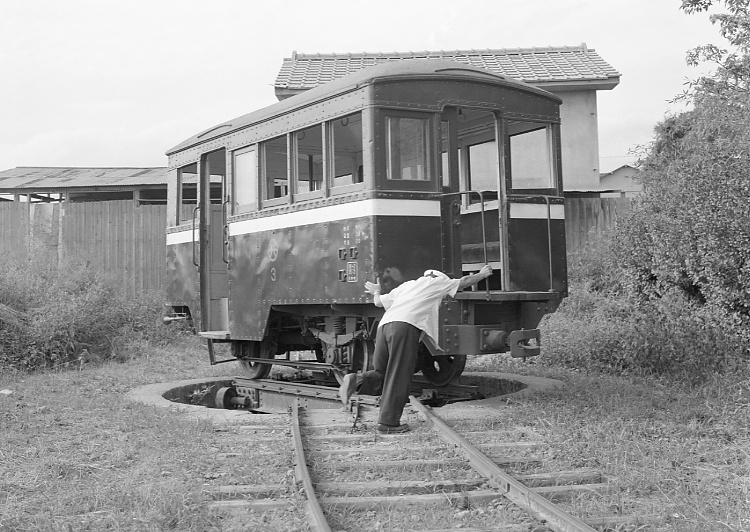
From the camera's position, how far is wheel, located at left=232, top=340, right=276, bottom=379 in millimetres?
11422

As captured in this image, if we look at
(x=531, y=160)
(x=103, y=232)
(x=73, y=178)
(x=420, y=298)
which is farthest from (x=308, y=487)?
(x=73, y=178)

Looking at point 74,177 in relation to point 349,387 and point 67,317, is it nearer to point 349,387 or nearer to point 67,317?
point 67,317

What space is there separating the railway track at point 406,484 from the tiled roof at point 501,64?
15.4m

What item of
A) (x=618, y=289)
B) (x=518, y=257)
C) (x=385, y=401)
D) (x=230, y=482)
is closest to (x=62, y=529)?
(x=230, y=482)

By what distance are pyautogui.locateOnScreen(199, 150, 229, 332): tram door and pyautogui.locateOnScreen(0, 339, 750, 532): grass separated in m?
2.07

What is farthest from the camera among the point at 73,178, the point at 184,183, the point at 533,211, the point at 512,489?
the point at 73,178

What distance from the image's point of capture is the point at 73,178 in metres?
22.5

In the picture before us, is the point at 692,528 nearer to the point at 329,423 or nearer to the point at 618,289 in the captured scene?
the point at 329,423

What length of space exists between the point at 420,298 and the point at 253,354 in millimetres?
4520

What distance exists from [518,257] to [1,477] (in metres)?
5.21

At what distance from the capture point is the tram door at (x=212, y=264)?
467 inches

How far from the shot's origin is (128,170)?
78.4 ft

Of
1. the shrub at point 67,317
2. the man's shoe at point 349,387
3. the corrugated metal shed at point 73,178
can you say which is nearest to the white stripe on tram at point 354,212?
the man's shoe at point 349,387

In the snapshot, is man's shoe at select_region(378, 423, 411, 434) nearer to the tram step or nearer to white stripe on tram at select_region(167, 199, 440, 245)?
white stripe on tram at select_region(167, 199, 440, 245)
